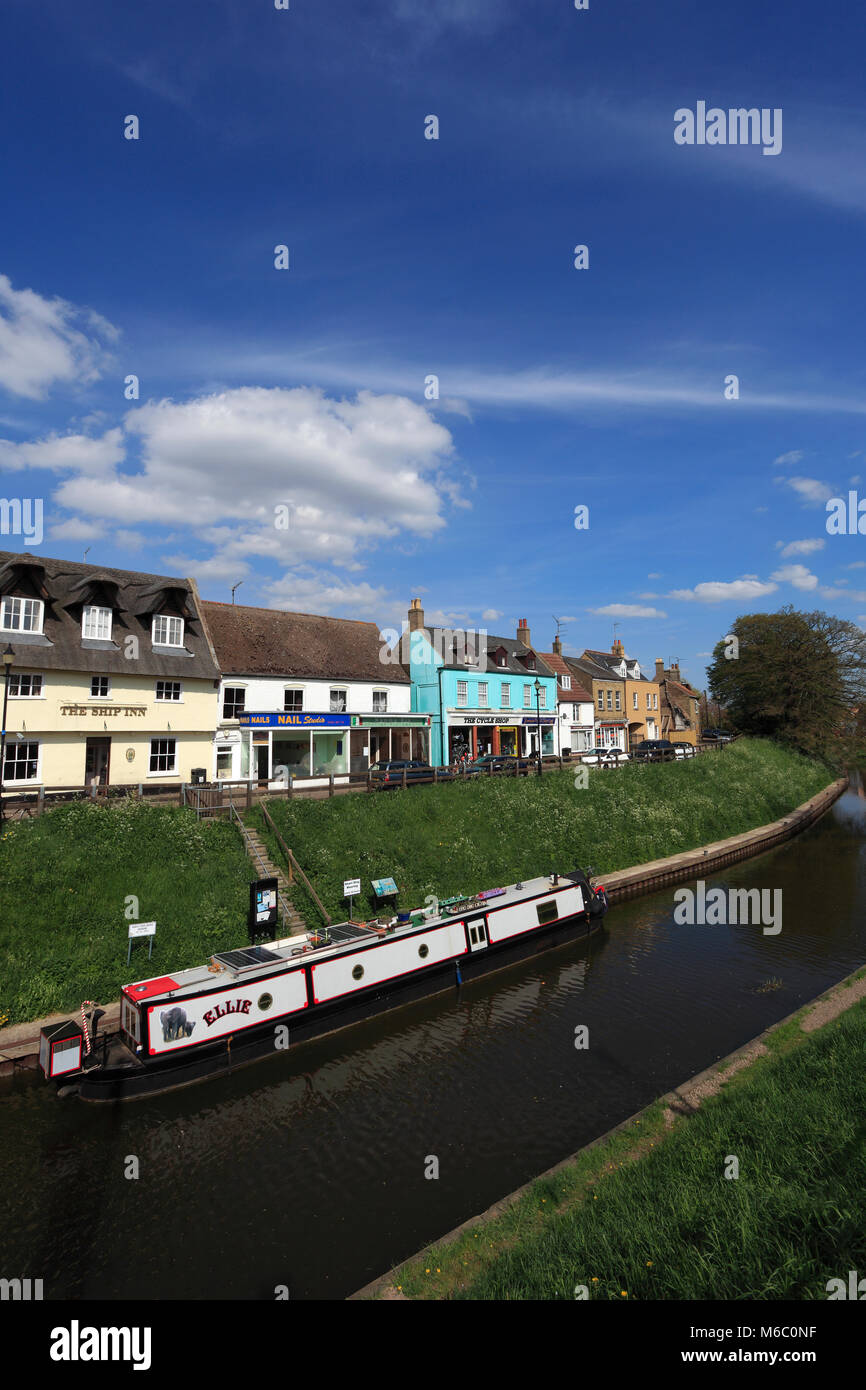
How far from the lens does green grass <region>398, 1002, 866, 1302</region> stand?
6.71 m

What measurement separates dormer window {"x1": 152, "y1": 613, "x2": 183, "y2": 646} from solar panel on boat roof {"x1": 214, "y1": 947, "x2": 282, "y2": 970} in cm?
1606

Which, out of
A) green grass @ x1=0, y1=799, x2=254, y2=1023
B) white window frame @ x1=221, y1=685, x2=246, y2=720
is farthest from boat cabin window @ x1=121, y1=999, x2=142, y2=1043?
white window frame @ x1=221, y1=685, x2=246, y2=720

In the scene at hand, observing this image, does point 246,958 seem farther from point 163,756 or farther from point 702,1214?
point 163,756

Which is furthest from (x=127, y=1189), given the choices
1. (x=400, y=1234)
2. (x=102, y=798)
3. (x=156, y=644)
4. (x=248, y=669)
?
(x=248, y=669)

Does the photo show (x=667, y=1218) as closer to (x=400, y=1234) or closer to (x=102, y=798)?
(x=400, y=1234)

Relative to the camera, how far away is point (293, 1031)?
15.5 metres

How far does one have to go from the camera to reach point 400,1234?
966 centimetres

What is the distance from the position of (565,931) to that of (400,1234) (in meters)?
13.5

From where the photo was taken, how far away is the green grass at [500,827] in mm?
23266

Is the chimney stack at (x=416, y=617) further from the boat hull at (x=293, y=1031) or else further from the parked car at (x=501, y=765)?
the boat hull at (x=293, y=1031)

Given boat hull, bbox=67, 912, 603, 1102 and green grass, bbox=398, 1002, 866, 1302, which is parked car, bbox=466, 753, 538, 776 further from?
green grass, bbox=398, 1002, 866, 1302

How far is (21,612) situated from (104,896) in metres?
Result: 12.3

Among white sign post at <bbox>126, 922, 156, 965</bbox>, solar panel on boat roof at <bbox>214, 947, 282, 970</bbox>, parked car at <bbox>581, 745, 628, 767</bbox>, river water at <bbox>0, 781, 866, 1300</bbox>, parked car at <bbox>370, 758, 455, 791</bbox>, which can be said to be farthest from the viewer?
parked car at <bbox>581, 745, 628, 767</bbox>

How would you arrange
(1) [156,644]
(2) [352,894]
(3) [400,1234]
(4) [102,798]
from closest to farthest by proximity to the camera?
(3) [400,1234] < (2) [352,894] < (4) [102,798] < (1) [156,644]
